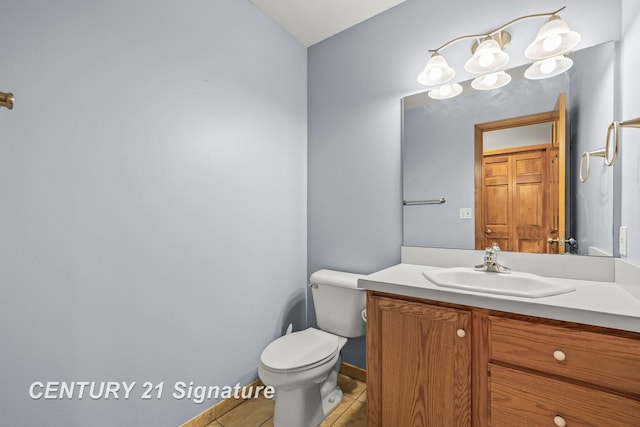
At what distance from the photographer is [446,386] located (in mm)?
1067

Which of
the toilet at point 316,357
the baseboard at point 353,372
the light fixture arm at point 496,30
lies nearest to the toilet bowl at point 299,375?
the toilet at point 316,357

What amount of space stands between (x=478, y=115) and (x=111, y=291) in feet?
6.55

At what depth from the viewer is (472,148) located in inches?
61.4

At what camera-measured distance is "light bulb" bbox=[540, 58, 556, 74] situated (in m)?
1.31

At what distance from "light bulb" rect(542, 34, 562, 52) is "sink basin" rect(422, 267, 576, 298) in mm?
1045

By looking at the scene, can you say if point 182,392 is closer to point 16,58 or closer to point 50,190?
point 50,190

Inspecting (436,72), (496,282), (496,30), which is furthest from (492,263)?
(496,30)

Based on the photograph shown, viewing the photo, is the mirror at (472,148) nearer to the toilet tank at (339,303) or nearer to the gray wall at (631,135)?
the gray wall at (631,135)

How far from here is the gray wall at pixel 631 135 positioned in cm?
99

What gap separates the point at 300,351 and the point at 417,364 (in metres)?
0.65

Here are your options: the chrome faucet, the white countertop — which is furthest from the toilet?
the chrome faucet

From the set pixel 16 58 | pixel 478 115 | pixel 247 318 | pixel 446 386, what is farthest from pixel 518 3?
pixel 247 318

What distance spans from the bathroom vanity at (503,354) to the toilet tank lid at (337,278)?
41 cm

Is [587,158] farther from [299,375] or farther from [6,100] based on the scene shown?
[6,100]
